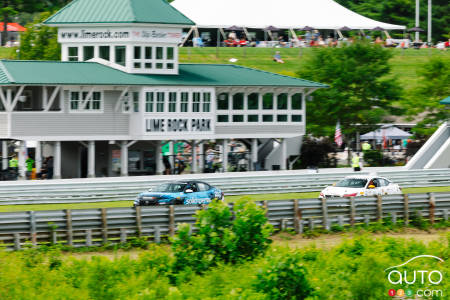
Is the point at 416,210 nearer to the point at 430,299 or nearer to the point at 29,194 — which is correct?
the point at 430,299

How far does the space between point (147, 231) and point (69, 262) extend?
377cm

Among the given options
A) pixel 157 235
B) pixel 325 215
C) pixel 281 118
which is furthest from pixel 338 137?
pixel 157 235

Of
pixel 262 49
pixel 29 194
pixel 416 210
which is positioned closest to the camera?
pixel 416 210

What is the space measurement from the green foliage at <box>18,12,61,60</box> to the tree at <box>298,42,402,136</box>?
19423 mm

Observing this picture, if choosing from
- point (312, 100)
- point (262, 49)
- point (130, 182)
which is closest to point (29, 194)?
point (130, 182)

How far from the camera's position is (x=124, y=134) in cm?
5394

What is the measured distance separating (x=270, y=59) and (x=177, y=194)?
Result: 56912mm

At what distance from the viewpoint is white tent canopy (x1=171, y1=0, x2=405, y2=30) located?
9288 centimetres

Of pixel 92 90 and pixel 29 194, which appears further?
pixel 92 90

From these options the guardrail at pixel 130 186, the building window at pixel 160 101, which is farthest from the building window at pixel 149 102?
the guardrail at pixel 130 186

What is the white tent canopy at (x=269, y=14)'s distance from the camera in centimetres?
9288

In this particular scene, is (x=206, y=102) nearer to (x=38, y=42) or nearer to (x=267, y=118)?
(x=267, y=118)

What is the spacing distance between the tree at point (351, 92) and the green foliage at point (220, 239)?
38.1 meters

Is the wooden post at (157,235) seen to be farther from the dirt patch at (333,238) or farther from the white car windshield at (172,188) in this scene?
the white car windshield at (172,188)
